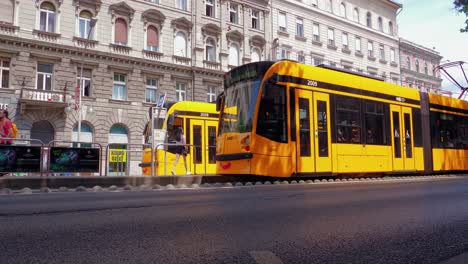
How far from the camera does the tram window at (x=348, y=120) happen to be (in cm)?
1193

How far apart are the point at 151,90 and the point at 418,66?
120 ft

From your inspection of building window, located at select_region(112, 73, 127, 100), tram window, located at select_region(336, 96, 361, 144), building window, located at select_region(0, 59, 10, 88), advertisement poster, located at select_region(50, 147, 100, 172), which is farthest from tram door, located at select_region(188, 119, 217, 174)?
building window, located at select_region(0, 59, 10, 88)

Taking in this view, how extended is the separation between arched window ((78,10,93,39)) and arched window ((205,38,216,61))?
30.1 feet

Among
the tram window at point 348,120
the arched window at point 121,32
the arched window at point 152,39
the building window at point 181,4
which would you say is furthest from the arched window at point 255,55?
the tram window at point 348,120

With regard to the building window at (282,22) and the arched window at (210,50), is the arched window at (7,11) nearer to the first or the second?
the arched window at (210,50)

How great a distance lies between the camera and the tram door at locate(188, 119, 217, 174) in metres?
15.7

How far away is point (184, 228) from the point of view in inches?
140

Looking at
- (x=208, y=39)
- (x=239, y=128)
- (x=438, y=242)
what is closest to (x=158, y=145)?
(x=239, y=128)

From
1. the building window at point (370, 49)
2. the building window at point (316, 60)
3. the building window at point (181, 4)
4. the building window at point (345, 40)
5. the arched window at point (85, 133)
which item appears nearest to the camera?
the arched window at point (85, 133)

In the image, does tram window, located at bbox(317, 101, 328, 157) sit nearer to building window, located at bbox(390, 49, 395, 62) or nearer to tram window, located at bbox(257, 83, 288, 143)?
tram window, located at bbox(257, 83, 288, 143)

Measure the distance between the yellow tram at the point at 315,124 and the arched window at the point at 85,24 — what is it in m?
A: 17.6

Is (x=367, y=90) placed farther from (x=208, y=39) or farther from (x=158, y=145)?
(x=208, y=39)

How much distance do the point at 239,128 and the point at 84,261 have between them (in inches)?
331

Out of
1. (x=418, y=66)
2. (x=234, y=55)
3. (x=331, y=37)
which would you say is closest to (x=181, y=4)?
(x=234, y=55)
